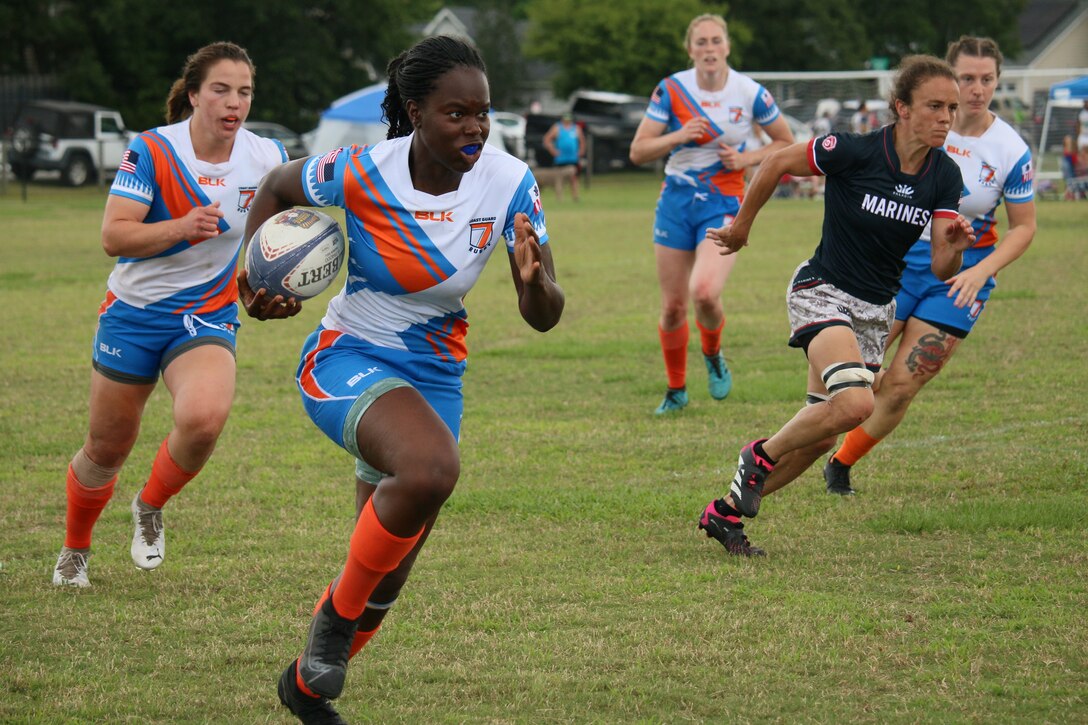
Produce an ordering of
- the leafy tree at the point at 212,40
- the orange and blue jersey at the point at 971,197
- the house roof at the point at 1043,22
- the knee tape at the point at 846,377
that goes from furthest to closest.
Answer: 1. the house roof at the point at 1043,22
2. the leafy tree at the point at 212,40
3. the orange and blue jersey at the point at 971,197
4. the knee tape at the point at 846,377

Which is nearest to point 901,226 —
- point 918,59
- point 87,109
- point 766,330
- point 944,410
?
point 918,59

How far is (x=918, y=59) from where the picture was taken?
6.09 meters

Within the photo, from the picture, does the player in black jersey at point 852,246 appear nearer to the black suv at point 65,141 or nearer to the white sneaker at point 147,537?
the white sneaker at point 147,537

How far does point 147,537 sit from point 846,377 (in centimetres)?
309

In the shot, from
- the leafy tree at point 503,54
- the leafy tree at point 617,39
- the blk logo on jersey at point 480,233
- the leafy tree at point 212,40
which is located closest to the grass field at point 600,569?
the blk logo on jersey at point 480,233

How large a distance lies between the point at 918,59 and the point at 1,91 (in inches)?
1827

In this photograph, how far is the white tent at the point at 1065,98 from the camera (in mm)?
32844

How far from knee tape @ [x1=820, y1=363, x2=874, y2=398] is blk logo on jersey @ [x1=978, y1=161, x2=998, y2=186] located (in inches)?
65.0

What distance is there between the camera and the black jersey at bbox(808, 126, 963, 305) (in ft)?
20.0

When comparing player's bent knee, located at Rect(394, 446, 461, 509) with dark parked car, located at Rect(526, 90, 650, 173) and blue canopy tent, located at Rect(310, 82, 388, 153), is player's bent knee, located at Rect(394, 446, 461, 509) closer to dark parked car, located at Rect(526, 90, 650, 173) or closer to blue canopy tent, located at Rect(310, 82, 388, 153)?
blue canopy tent, located at Rect(310, 82, 388, 153)

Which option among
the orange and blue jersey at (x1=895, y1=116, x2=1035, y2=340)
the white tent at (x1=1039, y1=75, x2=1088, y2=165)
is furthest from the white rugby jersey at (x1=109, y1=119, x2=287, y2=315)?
the white tent at (x1=1039, y1=75, x2=1088, y2=165)

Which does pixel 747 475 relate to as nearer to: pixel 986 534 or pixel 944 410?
pixel 986 534

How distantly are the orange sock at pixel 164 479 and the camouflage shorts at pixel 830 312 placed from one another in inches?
109

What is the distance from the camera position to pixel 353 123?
137ft
